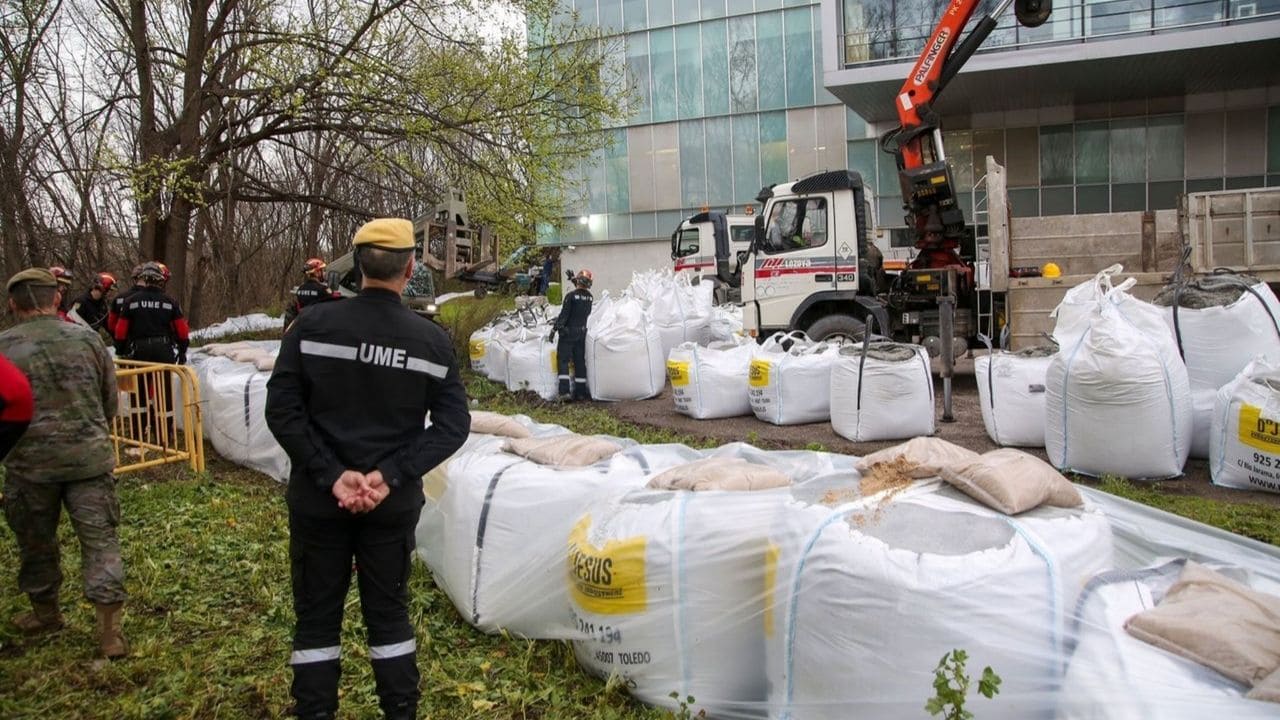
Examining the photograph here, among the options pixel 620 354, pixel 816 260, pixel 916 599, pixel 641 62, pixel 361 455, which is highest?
pixel 641 62

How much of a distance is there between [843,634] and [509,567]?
142 centimetres

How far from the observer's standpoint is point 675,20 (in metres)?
24.4

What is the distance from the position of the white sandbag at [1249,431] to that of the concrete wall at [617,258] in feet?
65.8

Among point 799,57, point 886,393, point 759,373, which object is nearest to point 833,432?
point 886,393

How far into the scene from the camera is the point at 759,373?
7.45 m

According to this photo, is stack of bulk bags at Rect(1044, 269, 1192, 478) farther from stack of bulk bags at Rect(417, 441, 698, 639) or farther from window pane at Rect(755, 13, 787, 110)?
window pane at Rect(755, 13, 787, 110)

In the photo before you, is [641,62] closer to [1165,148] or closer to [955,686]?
[1165,148]

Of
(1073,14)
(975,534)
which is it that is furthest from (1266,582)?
(1073,14)

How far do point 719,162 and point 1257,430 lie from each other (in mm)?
20475

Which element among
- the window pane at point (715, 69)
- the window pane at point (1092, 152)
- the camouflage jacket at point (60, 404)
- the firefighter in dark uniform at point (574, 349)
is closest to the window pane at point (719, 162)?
the window pane at point (715, 69)

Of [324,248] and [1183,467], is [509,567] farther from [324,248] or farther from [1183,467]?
[324,248]

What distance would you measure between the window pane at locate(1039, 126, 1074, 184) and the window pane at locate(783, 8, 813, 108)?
6.68 m

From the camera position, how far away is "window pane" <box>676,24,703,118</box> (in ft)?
79.6

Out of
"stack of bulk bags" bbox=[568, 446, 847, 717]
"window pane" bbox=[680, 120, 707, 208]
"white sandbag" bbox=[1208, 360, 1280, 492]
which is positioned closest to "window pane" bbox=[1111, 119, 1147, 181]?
"window pane" bbox=[680, 120, 707, 208]
